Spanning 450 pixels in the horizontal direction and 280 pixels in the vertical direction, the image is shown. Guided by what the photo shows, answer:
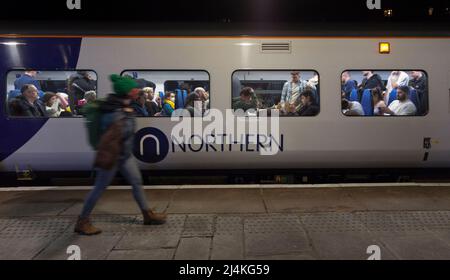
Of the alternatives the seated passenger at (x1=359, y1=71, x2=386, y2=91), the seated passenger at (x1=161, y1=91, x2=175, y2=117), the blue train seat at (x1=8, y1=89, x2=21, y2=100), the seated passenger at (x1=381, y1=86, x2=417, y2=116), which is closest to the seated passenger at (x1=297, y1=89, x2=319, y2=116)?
the seated passenger at (x1=359, y1=71, x2=386, y2=91)

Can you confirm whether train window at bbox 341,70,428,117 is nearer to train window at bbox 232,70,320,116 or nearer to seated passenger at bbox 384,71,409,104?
seated passenger at bbox 384,71,409,104

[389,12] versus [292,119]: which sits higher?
[389,12]

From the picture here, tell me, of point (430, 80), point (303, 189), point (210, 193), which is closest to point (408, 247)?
point (303, 189)

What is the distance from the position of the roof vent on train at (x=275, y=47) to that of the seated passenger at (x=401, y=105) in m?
1.82

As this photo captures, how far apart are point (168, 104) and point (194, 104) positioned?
41 centimetres

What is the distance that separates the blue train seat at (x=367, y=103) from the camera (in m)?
6.09

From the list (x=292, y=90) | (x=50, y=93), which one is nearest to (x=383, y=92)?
(x=292, y=90)

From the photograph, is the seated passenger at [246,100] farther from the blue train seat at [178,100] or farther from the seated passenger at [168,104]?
the seated passenger at [168,104]

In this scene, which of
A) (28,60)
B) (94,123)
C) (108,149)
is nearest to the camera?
(108,149)

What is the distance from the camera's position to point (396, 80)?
20.1 feet

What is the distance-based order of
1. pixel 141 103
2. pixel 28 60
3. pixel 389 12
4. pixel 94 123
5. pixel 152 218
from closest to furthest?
pixel 94 123, pixel 152 218, pixel 28 60, pixel 141 103, pixel 389 12

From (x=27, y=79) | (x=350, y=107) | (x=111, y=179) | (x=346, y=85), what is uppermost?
(x=27, y=79)

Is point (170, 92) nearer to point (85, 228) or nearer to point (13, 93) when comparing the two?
point (13, 93)

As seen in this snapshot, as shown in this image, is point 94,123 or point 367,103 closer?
point 94,123
